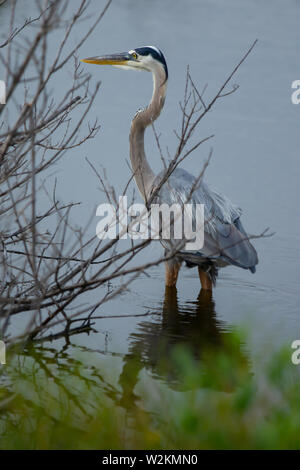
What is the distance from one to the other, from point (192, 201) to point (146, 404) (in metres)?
2.42

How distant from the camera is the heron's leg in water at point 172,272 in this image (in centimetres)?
560

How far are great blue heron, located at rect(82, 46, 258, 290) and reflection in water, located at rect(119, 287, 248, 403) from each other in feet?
0.89

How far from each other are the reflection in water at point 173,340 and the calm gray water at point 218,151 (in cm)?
1

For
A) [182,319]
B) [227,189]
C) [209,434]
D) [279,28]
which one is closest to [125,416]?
[209,434]

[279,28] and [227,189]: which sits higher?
[279,28]

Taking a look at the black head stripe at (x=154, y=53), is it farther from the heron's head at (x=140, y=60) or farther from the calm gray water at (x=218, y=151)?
the calm gray water at (x=218, y=151)

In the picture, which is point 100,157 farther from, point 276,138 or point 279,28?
point 279,28

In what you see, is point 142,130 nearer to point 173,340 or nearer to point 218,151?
point 173,340

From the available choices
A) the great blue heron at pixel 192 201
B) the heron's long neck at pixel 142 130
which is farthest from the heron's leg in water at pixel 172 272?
the heron's long neck at pixel 142 130

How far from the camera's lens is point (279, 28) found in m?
14.7

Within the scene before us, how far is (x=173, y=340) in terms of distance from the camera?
180 inches
